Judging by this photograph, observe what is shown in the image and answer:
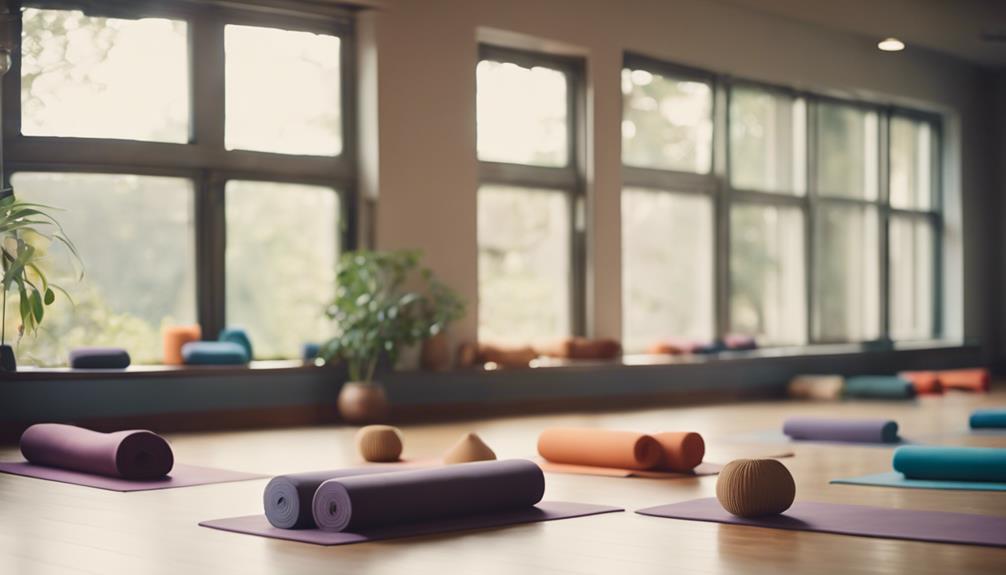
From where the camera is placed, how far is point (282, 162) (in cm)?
787

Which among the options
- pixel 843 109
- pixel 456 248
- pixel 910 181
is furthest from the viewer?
pixel 910 181

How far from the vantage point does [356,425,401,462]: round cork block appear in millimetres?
5656

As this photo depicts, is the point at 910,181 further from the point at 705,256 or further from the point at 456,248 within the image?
the point at 456,248

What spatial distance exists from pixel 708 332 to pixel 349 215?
3.67m

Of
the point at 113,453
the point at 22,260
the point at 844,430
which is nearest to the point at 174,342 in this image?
the point at 22,260

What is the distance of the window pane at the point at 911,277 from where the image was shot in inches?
499

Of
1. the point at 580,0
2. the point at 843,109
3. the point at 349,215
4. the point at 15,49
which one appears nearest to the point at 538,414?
the point at 349,215

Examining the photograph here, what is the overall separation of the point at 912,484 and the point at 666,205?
5.59m

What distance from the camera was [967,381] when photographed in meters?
11.1

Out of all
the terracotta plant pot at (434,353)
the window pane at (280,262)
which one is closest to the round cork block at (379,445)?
the window pane at (280,262)

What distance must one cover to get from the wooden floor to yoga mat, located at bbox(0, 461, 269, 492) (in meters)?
0.09

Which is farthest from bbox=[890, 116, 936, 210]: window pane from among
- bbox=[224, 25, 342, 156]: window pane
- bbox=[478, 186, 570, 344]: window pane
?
bbox=[224, 25, 342, 156]: window pane

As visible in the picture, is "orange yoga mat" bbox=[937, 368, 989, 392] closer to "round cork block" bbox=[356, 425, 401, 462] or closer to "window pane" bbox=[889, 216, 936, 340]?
"window pane" bbox=[889, 216, 936, 340]

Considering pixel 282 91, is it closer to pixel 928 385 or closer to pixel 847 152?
pixel 928 385
